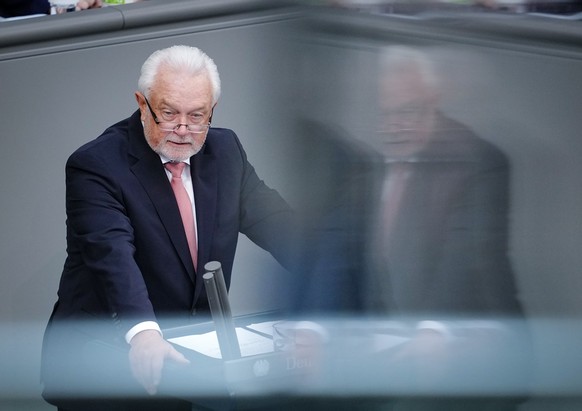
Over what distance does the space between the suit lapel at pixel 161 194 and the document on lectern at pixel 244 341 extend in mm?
295

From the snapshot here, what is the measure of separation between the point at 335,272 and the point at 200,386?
731 millimetres

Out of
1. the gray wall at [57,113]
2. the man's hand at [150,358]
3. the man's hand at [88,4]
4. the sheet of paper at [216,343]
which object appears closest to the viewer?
the sheet of paper at [216,343]

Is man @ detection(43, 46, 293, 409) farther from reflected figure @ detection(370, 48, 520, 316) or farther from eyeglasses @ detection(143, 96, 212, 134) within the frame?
reflected figure @ detection(370, 48, 520, 316)

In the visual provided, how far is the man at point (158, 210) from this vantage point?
2.52 metres

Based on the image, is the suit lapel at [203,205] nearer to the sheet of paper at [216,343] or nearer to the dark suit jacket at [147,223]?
the dark suit jacket at [147,223]

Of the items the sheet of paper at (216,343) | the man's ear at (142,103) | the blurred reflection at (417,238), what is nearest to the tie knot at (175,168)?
the man's ear at (142,103)

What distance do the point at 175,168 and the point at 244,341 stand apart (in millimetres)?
620

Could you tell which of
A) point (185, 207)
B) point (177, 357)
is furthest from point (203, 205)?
point (177, 357)

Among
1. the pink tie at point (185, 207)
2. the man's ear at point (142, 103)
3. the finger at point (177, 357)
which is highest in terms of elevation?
the man's ear at point (142, 103)

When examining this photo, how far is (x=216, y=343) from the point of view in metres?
2.19

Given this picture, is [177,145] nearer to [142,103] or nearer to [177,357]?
[142,103]

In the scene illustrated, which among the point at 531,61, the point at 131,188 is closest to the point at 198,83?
the point at 131,188

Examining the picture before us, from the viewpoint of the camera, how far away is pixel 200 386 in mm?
2176

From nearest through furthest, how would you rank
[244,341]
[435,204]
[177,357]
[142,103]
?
[435,204] → [244,341] → [177,357] → [142,103]
